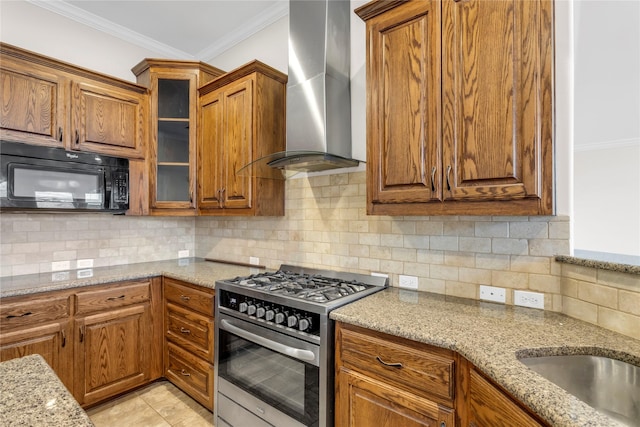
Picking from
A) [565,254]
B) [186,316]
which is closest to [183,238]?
[186,316]

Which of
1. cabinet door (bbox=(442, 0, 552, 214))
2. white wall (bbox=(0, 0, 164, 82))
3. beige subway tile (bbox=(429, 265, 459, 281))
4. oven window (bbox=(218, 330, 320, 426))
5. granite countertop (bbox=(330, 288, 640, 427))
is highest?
white wall (bbox=(0, 0, 164, 82))

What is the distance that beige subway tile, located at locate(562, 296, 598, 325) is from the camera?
1.34 metres

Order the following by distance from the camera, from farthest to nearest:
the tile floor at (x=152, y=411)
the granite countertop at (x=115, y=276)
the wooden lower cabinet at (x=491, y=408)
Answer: the tile floor at (x=152, y=411) → the granite countertop at (x=115, y=276) → the wooden lower cabinet at (x=491, y=408)

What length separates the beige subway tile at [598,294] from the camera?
126cm

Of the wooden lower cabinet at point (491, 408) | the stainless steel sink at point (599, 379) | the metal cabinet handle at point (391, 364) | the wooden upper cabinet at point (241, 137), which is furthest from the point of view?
the wooden upper cabinet at point (241, 137)

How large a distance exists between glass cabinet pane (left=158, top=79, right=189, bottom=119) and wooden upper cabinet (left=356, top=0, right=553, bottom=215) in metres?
1.81

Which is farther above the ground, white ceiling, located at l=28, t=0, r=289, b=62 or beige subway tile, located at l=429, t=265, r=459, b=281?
white ceiling, located at l=28, t=0, r=289, b=62

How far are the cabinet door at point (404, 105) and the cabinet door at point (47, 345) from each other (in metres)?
2.19

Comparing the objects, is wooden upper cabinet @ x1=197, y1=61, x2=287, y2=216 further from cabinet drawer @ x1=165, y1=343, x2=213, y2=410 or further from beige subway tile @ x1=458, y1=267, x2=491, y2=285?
beige subway tile @ x1=458, y1=267, x2=491, y2=285

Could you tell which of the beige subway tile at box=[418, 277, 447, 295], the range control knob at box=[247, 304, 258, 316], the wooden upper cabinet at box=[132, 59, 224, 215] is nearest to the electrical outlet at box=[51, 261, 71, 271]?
the wooden upper cabinet at box=[132, 59, 224, 215]

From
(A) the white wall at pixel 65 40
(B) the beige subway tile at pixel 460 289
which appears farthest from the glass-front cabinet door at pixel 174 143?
(B) the beige subway tile at pixel 460 289

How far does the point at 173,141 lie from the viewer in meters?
2.86

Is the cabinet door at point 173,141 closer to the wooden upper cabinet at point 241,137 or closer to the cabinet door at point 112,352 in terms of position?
the wooden upper cabinet at point 241,137

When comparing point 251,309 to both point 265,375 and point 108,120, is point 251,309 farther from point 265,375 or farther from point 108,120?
point 108,120
